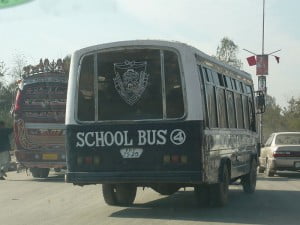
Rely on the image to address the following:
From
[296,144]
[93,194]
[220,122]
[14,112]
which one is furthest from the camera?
[296,144]

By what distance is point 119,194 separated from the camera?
1284 centimetres

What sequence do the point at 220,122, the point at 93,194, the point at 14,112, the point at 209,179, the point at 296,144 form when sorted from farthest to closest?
the point at 296,144 < the point at 14,112 < the point at 93,194 < the point at 220,122 < the point at 209,179

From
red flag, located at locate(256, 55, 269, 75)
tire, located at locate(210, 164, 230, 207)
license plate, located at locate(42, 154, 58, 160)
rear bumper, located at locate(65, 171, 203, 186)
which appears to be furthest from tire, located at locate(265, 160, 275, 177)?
red flag, located at locate(256, 55, 269, 75)

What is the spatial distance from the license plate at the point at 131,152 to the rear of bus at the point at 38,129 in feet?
29.2

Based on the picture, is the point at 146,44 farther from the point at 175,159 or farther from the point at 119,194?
the point at 119,194

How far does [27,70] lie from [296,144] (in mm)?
9588

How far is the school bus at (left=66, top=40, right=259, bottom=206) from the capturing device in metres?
11.0

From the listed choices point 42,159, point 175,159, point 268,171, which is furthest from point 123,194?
point 268,171

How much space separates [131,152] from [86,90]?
1428 mm

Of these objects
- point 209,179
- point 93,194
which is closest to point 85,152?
point 209,179

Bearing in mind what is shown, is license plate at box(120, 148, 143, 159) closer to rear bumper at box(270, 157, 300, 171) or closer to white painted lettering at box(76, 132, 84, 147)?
white painted lettering at box(76, 132, 84, 147)

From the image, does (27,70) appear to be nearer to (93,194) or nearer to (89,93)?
(93,194)

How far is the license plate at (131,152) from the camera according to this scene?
440 inches

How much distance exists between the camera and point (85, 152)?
37.4 ft
